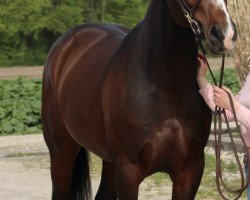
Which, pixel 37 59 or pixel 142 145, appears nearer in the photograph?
pixel 142 145

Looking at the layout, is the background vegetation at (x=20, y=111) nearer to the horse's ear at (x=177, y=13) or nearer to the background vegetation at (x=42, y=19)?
the horse's ear at (x=177, y=13)

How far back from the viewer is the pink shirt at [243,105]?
342cm

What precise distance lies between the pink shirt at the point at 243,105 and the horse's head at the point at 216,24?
1.73 feet

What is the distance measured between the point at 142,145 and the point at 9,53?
4068 centimetres

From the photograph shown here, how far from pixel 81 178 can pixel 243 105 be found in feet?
6.46

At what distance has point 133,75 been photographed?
3656mm

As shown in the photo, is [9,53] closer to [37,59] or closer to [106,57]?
[37,59]

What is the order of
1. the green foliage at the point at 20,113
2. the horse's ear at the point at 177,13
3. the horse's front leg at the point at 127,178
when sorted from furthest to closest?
1. the green foliage at the point at 20,113
2. the horse's front leg at the point at 127,178
3. the horse's ear at the point at 177,13

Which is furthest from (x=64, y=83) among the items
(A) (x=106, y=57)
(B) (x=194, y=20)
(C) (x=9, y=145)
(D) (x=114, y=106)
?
(C) (x=9, y=145)

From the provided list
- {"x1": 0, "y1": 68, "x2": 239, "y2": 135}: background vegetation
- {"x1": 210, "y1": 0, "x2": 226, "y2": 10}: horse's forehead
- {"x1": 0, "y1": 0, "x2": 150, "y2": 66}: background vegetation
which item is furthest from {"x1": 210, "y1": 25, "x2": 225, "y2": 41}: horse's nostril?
{"x1": 0, "y1": 0, "x2": 150, "y2": 66}: background vegetation

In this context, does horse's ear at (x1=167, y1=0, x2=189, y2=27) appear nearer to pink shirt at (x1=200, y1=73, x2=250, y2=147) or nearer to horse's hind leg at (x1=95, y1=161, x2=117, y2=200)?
pink shirt at (x1=200, y1=73, x2=250, y2=147)

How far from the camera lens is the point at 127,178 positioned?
12.0ft

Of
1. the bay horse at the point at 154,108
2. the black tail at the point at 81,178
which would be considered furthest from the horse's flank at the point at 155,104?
the black tail at the point at 81,178

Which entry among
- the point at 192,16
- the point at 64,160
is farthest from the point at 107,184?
the point at 192,16
